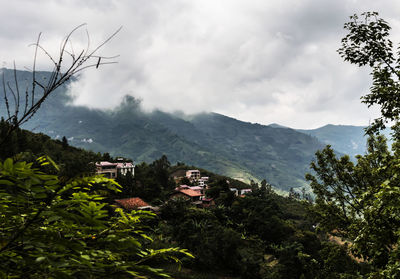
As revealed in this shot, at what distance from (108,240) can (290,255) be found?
35173 millimetres

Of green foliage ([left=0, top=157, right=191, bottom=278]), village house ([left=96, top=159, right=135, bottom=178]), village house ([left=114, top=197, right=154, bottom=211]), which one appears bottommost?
village house ([left=114, top=197, right=154, bottom=211])

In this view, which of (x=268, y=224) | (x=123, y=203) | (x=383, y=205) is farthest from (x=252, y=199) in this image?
(x=383, y=205)

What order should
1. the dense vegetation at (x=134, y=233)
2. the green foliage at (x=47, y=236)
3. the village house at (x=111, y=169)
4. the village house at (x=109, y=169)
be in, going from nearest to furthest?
1. the green foliage at (x=47, y=236)
2. the dense vegetation at (x=134, y=233)
3. the village house at (x=111, y=169)
4. the village house at (x=109, y=169)

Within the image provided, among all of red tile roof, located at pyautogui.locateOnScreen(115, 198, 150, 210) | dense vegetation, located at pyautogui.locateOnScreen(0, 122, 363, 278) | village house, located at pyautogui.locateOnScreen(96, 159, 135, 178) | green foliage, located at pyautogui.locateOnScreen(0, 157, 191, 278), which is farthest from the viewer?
village house, located at pyautogui.locateOnScreen(96, 159, 135, 178)

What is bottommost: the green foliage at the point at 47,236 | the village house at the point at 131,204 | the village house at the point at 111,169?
the village house at the point at 131,204

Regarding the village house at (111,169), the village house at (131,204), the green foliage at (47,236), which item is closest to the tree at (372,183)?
the green foliage at (47,236)

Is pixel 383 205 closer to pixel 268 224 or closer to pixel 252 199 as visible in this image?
pixel 268 224

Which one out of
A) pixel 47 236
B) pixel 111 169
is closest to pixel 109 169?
pixel 111 169

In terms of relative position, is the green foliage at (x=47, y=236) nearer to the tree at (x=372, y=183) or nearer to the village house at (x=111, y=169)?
the tree at (x=372, y=183)

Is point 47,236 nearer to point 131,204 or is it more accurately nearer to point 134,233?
point 134,233

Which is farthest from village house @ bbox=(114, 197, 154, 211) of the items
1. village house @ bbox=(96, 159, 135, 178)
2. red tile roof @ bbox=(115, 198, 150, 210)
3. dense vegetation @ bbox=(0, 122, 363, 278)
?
village house @ bbox=(96, 159, 135, 178)

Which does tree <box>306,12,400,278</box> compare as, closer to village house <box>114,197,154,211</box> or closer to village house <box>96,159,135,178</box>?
village house <box>114,197,154,211</box>

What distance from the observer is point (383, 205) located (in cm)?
623

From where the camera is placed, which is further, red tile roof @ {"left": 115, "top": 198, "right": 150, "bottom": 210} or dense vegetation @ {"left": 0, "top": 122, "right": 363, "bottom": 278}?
red tile roof @ {"left": 115, "top": 198, "right": 150, "bottom": 210}
